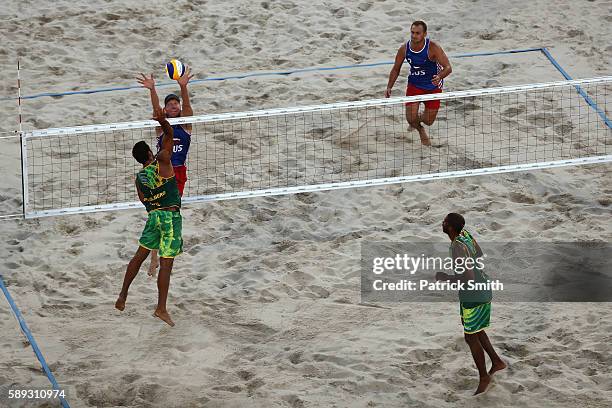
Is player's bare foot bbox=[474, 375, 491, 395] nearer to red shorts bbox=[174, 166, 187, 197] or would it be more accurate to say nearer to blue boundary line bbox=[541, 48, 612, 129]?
red shorts bbox=[174, 166, 187, 197]

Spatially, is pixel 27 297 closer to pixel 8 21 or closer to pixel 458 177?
pixel 458 177

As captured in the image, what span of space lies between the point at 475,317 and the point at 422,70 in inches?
161

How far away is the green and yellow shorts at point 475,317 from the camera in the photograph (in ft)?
24.4

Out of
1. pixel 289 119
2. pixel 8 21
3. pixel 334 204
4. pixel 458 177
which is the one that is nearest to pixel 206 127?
pixel 289 119

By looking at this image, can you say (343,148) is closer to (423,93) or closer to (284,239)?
(423,93)

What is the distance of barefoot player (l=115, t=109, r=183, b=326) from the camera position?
8.20 meters

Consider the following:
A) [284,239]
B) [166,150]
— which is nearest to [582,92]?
[284,239]

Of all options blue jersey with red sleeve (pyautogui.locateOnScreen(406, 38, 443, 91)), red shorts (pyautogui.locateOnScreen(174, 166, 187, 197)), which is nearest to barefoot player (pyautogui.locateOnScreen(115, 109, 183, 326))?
red shorts (pyautogui.locateOnScreen(174, 166, 187, 197))

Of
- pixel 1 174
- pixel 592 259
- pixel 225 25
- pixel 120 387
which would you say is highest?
pixel 225 25

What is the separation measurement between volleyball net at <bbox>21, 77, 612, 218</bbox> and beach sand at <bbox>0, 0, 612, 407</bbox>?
298 mm

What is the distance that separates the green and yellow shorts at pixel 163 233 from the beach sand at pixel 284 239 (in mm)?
644

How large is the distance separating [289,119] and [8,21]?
433cm

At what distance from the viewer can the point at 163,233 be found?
8305 millimetres

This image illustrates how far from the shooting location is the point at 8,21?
13656 mm
